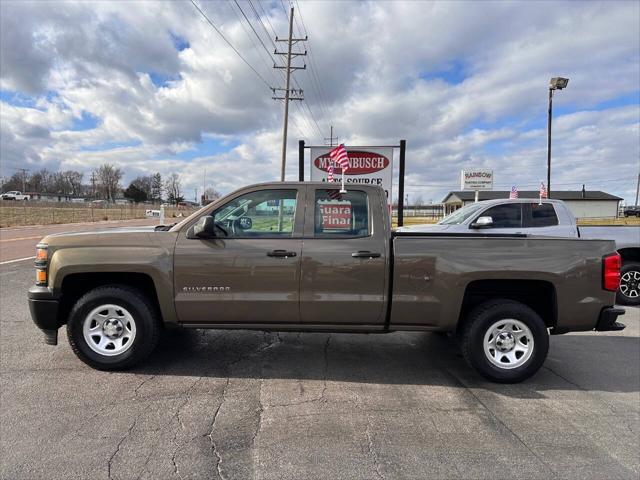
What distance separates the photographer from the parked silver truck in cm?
780

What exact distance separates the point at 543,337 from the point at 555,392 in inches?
20.2

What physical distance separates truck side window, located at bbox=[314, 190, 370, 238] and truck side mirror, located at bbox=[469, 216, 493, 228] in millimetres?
3872

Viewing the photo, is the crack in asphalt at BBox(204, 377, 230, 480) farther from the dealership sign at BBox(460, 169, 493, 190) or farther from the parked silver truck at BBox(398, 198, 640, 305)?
the dealership sign at BBox(460, 169, 493, 190)

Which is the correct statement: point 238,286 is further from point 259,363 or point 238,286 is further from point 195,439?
point 195,439

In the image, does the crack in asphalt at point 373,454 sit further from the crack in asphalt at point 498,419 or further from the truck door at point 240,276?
the truck door at point 240,276

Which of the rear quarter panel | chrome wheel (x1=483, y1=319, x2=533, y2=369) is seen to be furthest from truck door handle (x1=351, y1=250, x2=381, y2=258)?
chrome wheel (x1=483, y1=319, x2=533, y2=369)

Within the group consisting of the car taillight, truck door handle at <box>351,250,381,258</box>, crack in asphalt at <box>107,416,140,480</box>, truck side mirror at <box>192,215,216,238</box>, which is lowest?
crack in asphalt at <box>107,416,140,480</box>

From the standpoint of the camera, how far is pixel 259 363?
4.55 meters

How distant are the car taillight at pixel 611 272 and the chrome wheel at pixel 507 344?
87 centimetres

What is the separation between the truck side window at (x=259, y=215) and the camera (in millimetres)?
4223

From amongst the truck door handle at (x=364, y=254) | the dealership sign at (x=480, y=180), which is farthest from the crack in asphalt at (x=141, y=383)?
the dealership sign at (x=480, y=180)

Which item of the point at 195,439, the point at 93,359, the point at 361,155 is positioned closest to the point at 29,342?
the point at 93,359

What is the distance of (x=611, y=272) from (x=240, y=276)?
350cm

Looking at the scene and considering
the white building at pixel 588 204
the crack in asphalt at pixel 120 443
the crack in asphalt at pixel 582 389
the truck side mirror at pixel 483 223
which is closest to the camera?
the crack in asphalt at pixel 120 443
